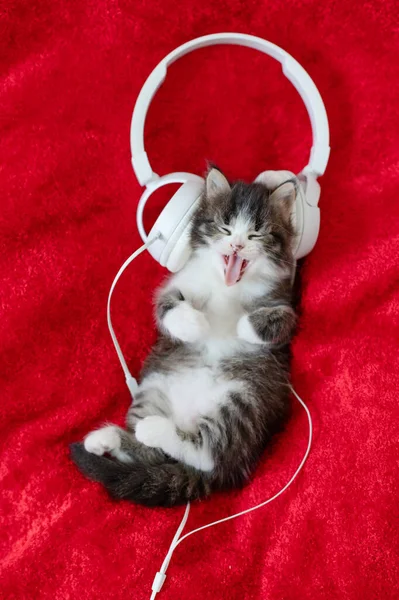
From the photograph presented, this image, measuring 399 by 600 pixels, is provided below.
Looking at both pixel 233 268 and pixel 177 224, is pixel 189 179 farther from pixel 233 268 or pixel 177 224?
pixel 233 268

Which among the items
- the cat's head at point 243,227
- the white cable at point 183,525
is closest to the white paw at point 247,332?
the cat's head at point 243,227

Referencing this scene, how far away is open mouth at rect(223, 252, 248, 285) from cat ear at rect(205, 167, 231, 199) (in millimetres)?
182

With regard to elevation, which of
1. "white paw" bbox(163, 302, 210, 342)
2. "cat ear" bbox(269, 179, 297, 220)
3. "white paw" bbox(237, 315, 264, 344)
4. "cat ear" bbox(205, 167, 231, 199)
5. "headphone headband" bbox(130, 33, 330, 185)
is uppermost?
"headphone headband" bbox(130, 33, 330, 185)

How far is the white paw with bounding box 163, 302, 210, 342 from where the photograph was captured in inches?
58.5

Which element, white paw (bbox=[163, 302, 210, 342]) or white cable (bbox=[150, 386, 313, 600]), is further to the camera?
white paw (bbox=[163, 302, 210, 342])

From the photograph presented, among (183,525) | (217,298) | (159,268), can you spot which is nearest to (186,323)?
(217,298)

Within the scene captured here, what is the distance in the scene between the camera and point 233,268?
1.47 meters

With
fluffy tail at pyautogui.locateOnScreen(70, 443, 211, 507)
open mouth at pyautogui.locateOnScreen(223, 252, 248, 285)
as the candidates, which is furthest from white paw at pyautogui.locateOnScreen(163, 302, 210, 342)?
fluffy tail at pyautogui.locateOnScreen(70, 443, 211, 507)

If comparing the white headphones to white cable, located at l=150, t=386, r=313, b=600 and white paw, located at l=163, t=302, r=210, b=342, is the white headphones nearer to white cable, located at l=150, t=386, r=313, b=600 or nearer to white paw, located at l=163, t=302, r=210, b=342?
white paw, located at l=163, t=302, r=210, b=342

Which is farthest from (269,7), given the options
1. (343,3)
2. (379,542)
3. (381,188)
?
(379,542)

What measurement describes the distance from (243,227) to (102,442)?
70 cm

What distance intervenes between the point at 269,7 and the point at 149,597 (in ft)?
5.63

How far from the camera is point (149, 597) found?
1.37m

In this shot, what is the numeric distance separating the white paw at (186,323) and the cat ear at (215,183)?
1.06 ft
